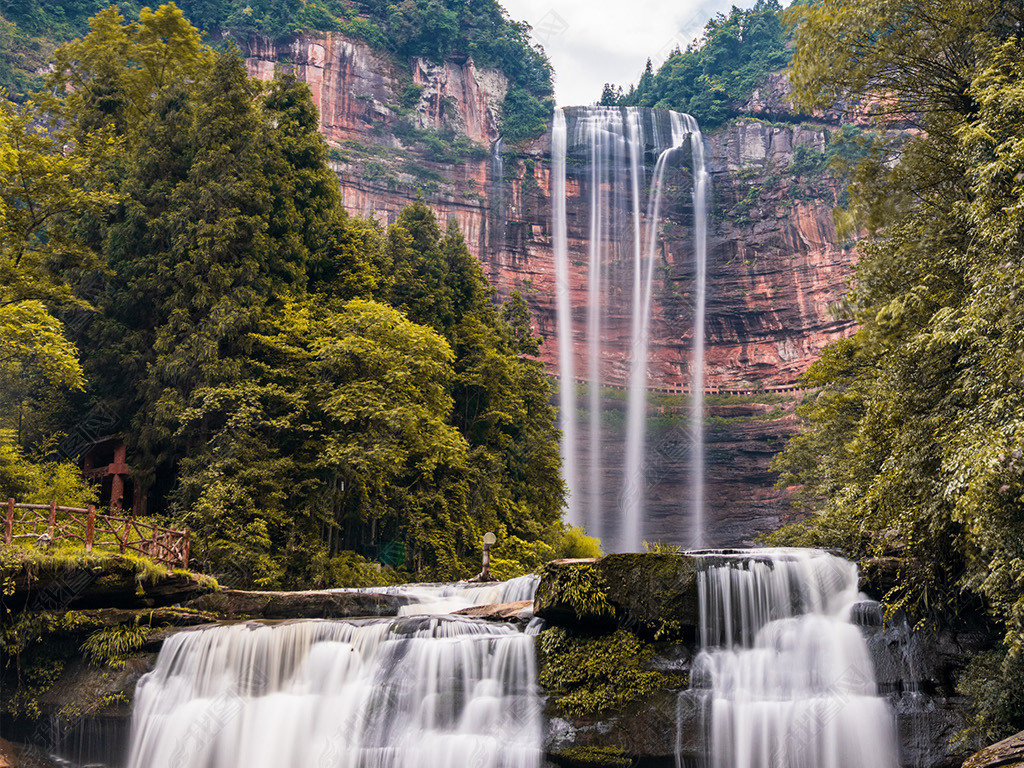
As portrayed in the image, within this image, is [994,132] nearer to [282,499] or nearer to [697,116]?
[282,499]

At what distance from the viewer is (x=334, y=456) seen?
2139 centimetres

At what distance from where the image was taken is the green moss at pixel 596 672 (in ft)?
40.7

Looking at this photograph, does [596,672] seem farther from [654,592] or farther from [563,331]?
[563,331]

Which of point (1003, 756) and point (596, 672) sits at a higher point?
point (1003, 756)

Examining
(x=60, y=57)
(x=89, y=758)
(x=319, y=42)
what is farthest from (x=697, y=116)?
(x=89, y=758)

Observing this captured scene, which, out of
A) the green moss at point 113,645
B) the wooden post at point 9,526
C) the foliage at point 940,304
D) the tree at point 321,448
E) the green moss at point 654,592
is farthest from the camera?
the tree at point 321,448

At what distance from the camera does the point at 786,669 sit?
12648 millimetres

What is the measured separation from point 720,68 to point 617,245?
2099 centimetres

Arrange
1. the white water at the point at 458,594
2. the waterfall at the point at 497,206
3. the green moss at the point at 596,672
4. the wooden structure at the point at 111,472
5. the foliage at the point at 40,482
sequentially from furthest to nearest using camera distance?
the waterfall at the point at 497,206
the wooden structure at the point at 111,472
the foliage at the point at 40,482
the white water at the point at 458,594
the green moss at the point at 596,672

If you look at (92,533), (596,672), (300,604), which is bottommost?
(596,672)

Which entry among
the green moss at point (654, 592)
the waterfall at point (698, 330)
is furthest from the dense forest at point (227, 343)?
the waterfall at point (698, 330)

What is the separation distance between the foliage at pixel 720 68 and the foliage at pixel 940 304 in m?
49.9

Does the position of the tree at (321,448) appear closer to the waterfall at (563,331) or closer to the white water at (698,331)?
the waterfall at (563,331)

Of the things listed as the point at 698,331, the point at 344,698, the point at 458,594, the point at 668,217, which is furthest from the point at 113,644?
the point at 668,217
